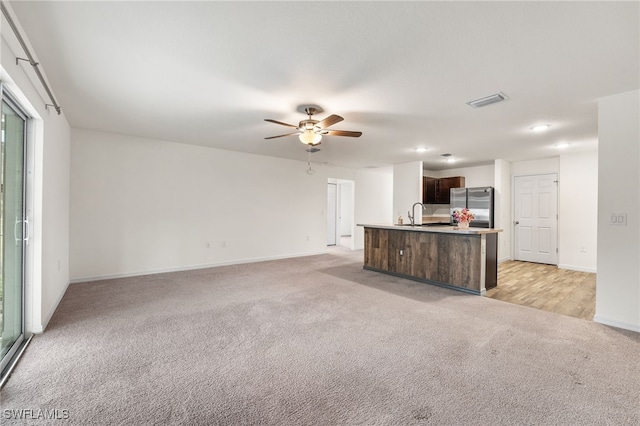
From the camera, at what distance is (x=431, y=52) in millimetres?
2223

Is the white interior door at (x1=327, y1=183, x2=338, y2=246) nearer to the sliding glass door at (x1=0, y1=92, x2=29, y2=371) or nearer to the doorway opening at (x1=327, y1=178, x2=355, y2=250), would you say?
the doorway opening at (x1=327, y1=178, x2=355, y2=250)

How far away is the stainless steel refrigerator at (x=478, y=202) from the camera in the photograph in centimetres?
665

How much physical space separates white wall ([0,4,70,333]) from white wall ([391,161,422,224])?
21.6ft

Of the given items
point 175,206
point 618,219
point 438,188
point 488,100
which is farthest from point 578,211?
point 175,206

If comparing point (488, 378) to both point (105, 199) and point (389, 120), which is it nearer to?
point (389, 120)

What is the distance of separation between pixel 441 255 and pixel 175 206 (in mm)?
4745

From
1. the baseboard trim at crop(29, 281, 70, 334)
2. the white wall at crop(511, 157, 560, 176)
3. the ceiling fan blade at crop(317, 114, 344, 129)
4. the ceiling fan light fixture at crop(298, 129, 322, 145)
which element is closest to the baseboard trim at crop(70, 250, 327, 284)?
the baseboard trim at crop(29, 281, 70, 334)

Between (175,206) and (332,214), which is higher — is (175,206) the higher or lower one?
the higher one

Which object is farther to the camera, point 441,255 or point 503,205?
point 503,205

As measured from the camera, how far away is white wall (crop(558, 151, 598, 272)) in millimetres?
5621

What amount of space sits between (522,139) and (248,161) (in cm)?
516

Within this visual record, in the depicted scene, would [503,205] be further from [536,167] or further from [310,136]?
[310,136]

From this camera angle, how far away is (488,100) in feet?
10.2

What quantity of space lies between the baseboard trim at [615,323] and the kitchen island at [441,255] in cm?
120
